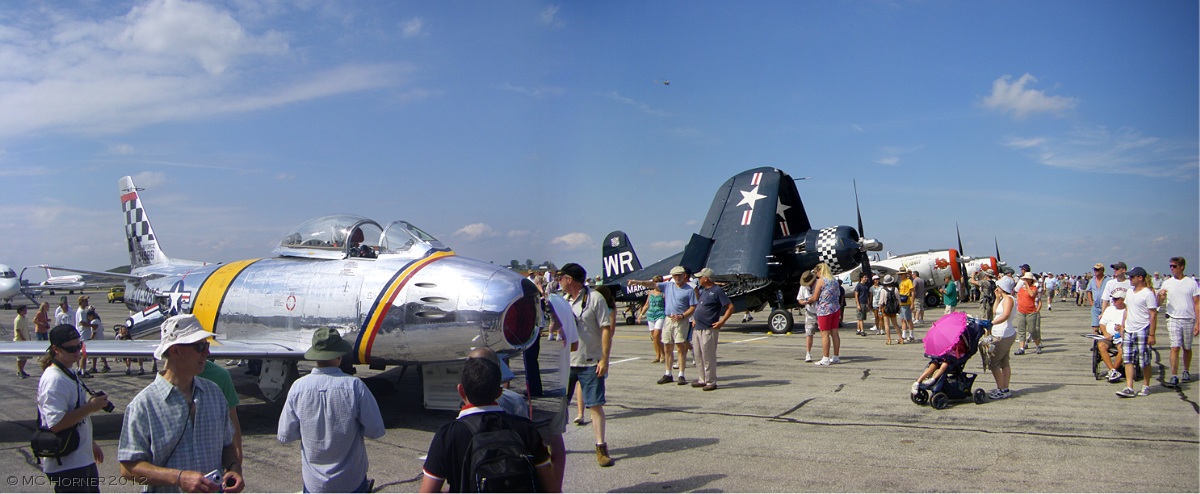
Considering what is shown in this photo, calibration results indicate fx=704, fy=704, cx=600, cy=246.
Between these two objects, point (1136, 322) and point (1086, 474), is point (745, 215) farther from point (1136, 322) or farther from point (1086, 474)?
point (1086, 474)

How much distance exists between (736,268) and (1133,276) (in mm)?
10763

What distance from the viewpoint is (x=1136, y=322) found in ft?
26.0

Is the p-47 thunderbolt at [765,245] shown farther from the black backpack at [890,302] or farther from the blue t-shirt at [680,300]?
the blue t-shirt at [680,300]

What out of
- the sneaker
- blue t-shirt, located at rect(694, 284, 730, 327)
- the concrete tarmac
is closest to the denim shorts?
the sneaker

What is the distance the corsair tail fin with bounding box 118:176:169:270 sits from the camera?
44.1ft

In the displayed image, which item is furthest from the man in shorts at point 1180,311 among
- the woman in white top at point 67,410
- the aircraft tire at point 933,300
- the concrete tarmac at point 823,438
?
the aircraft tire at point 933,300

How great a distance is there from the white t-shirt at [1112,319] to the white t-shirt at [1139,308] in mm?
634

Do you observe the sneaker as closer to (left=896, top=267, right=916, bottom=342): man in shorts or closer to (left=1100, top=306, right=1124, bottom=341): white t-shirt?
(left=1100, top=306, right=1124, bottom=341): white t-shirt

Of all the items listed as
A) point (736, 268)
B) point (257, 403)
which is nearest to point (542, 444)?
point (257, 403)

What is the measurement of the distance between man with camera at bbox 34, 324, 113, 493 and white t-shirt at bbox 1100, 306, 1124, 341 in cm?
1022

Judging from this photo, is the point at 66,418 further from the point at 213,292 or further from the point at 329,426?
the point at 213,292

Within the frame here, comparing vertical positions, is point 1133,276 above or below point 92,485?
above

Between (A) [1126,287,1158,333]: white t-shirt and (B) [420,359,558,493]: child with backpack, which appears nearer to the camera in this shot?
(B) [420,359,558,493]: child with backpack

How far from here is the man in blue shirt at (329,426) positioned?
344 centimetres
